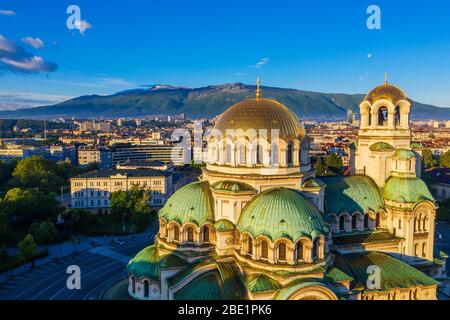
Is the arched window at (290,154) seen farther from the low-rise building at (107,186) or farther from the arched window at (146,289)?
the low-rise building at (107,186)

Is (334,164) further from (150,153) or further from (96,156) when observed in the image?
(96,156)

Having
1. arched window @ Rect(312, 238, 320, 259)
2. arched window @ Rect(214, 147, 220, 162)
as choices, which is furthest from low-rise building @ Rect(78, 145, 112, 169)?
arched window @ Rect(312, 238, 320, 259)

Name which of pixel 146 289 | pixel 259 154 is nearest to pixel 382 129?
pixel 259 154

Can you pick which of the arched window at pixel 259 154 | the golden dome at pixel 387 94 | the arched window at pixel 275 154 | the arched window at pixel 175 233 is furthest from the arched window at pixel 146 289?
the golden dome at pixel 387 94

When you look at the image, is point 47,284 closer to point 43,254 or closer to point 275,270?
point 43,254

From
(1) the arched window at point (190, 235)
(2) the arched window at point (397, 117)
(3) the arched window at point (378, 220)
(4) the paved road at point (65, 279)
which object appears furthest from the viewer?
(4) the paved road at point (65, 279)
